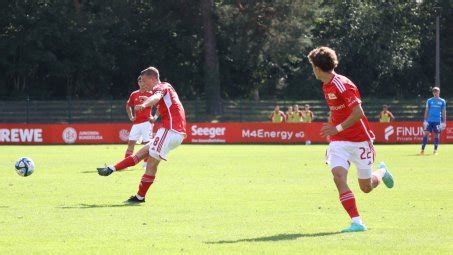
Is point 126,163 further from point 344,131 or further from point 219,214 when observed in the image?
point 344,131

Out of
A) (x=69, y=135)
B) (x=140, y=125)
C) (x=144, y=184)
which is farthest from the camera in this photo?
(x=69, y=135)

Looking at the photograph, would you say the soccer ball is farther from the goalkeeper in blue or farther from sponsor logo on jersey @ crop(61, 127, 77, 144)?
sponsor logo on jersey @ crop(61, 127, 77, 144)

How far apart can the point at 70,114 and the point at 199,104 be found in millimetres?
7489

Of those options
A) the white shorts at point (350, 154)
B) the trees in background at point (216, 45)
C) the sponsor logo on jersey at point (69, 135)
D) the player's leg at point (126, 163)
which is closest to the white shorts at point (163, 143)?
the player's leg at point (126, 163)

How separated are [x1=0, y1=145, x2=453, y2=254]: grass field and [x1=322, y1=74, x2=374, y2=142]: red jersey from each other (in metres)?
1.12

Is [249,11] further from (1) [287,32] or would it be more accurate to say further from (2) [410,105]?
(2) [410,105]

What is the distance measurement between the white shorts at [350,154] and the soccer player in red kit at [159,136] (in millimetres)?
3904

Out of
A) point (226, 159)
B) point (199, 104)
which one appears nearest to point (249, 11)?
point (199, 104)

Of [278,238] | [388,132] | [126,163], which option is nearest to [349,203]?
[278,238]

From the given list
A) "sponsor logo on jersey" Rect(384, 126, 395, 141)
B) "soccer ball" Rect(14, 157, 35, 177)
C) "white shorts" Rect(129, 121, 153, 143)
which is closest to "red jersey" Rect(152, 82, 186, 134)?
"soccer ball" Rect(14, 157, 35, 177)

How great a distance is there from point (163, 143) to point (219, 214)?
7.18 ft

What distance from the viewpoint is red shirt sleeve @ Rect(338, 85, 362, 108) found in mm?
11023

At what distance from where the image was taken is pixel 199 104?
177 feet

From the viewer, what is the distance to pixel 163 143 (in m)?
14.6
